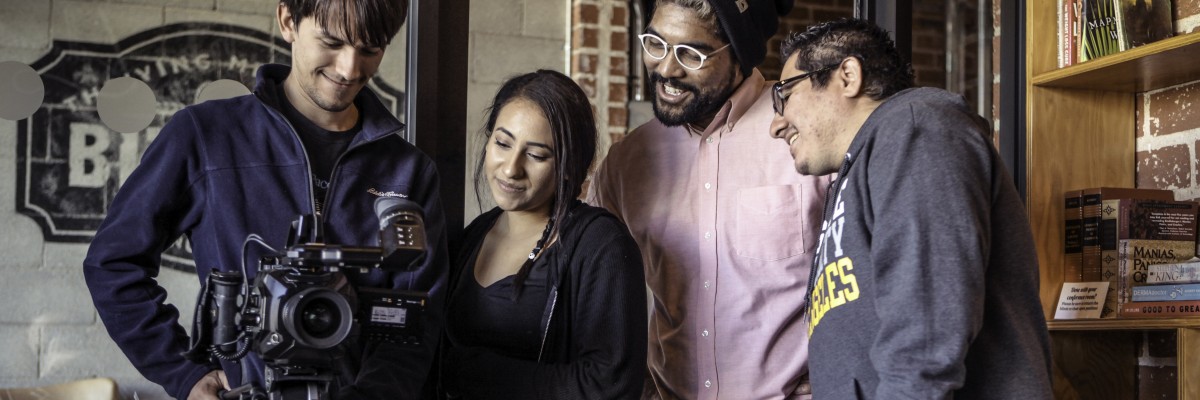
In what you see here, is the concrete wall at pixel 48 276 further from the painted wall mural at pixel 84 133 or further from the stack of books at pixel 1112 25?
the stack of books at pixel 1112 25

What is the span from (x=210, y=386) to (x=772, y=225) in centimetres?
88

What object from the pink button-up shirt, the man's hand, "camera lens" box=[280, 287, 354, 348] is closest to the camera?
"camera lens" box=[280, 287, 354, 348]

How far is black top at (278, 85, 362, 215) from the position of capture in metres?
1.59

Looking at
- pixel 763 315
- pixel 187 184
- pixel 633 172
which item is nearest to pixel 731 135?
pixel 633 172

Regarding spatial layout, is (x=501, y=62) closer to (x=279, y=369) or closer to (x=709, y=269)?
(x=709, y=269)

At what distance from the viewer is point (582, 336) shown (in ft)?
5.34

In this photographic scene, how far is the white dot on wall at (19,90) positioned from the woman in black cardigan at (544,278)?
1.88 meters

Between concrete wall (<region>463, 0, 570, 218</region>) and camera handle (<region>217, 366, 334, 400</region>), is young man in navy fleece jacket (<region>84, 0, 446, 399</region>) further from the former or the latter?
concrete wall (<region>463, 0, 570, 218</region>)

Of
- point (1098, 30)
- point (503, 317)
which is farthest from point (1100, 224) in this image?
point (503, 317)

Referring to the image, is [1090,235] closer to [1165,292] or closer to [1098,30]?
[1165,292]

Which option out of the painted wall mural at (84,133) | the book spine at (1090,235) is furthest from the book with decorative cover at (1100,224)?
the painted wall mural at (84,133)

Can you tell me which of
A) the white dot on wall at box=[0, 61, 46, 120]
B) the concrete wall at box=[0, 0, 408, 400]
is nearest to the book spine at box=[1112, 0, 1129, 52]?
the concrete wall at box=[0, 0, 408, 400]

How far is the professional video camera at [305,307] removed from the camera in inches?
47.0

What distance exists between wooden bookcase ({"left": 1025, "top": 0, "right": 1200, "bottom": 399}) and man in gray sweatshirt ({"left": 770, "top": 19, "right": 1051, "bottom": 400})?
0.77 m
